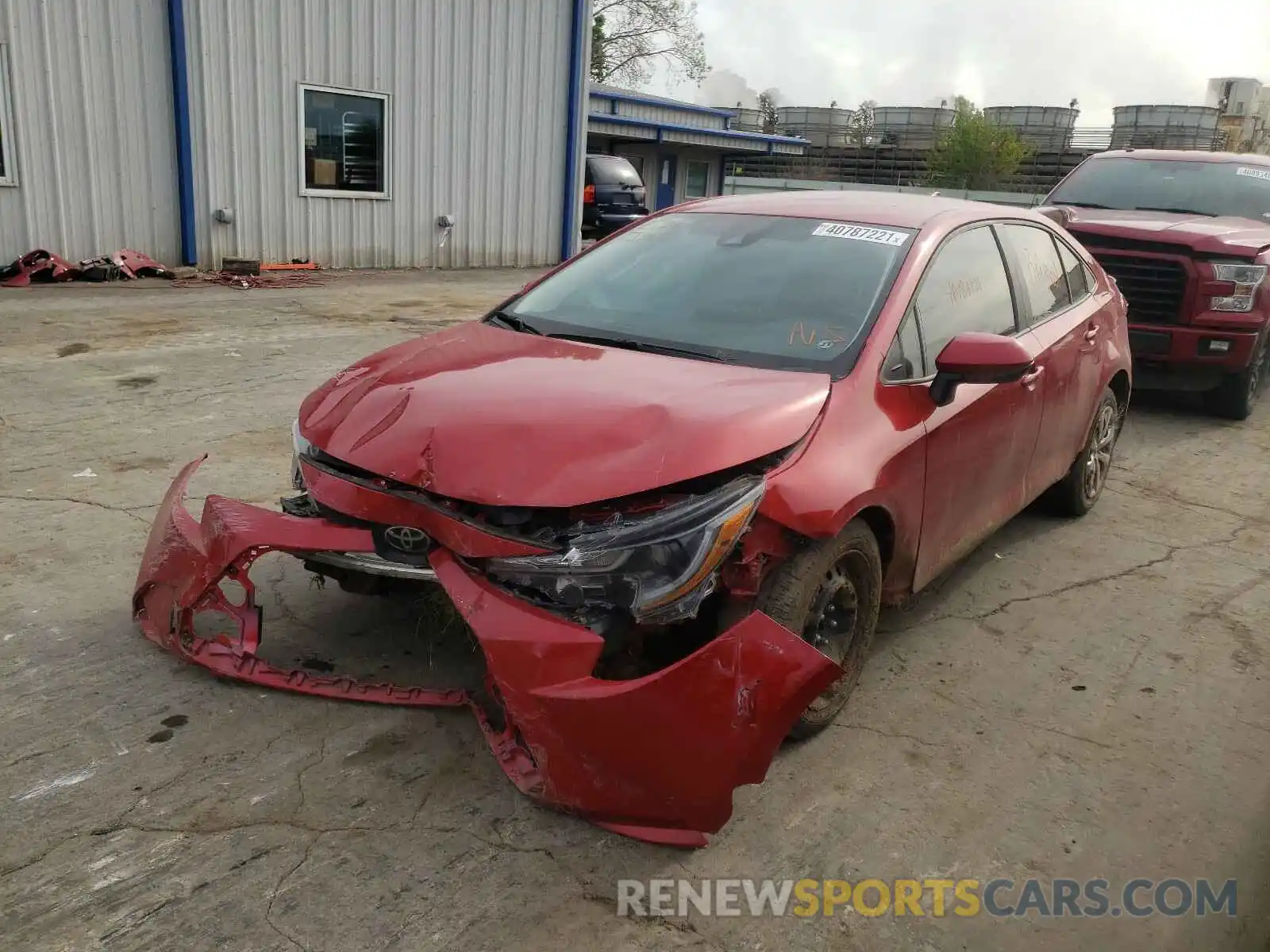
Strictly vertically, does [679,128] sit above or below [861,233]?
above

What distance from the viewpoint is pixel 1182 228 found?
26.1 ft

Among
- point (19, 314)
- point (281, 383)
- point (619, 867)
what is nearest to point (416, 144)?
point (19, 314)

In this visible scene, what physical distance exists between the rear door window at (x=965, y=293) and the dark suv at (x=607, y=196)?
1554cm

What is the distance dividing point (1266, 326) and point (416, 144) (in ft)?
36.5

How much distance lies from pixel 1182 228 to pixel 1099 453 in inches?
127

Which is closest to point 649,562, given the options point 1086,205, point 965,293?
point 965,293

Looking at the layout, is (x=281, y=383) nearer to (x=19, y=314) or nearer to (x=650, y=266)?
(x=19, y=314)

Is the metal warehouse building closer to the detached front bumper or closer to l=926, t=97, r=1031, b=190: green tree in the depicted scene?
the detached front bumper

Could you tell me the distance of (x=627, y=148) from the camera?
88.7ft

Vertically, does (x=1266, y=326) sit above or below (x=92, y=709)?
above

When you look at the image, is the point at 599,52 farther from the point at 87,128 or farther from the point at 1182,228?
the point at 1182,228

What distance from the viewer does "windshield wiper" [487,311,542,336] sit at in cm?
396

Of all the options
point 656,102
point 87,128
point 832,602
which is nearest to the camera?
point 832,602

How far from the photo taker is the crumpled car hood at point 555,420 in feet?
9.20
